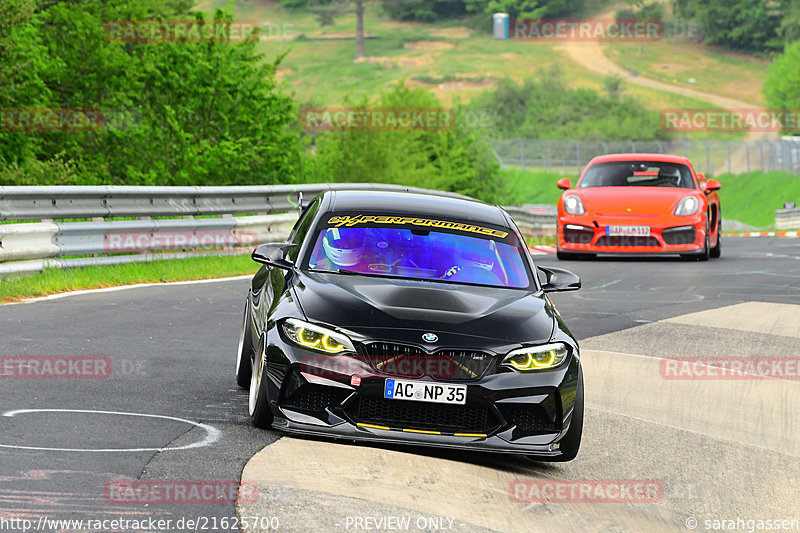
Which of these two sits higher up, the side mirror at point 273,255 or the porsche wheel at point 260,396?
the side mirror at point 273,255

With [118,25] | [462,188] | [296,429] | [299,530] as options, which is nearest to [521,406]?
[296,429]

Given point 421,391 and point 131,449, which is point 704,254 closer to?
point 421,391

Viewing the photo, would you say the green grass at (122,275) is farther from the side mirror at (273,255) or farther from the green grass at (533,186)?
the green grass at (533,186)

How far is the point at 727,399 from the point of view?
27.6 feet

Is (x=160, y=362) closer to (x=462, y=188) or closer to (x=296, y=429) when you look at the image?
(x=296, y=429)

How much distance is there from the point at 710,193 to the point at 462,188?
52561mm

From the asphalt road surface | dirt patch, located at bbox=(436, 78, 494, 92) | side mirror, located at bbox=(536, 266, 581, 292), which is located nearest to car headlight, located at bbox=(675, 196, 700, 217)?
the asphalt road surface
